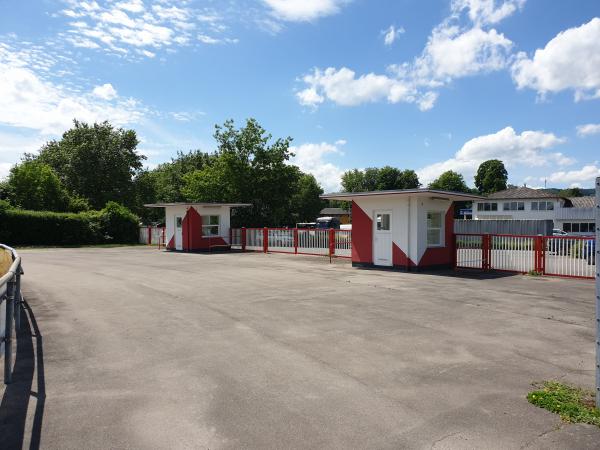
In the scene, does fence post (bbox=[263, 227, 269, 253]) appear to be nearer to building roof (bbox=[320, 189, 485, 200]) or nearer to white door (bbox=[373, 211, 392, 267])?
building roof (bbox=[320, 189, 485, 200])

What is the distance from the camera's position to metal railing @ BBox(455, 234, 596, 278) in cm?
1446

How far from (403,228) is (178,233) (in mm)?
15941

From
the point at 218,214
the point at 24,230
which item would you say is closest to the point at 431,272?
the point at 218,214

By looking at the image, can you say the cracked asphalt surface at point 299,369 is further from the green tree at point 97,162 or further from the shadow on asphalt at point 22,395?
the green tree at point 97,162

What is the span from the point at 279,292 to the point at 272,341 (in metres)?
4.65

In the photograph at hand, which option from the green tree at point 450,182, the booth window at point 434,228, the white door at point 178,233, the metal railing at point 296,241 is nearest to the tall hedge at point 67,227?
the white door at point 178,233

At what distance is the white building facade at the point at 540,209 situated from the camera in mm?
57219

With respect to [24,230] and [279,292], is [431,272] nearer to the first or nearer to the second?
[279,292]

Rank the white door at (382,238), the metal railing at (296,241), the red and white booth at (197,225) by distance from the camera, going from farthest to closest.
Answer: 1. the red and white booth at (197,225)
2. the metal railing at (296,241)
3. the white door at (382,238)

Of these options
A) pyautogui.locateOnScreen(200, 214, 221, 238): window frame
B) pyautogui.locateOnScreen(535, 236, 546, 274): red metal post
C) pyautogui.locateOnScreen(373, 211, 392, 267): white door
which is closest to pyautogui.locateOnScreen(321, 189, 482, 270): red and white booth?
pyautogui.locateOnScreen(373, 211, 392, 267): white door

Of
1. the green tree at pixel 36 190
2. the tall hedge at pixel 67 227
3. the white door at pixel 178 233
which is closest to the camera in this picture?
the white door at pixel 178 233

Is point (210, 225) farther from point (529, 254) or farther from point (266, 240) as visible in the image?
point (529, 254)

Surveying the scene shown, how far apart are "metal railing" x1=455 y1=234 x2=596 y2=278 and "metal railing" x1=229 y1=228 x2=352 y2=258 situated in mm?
5487

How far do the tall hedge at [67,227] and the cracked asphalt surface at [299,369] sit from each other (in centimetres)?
2717
